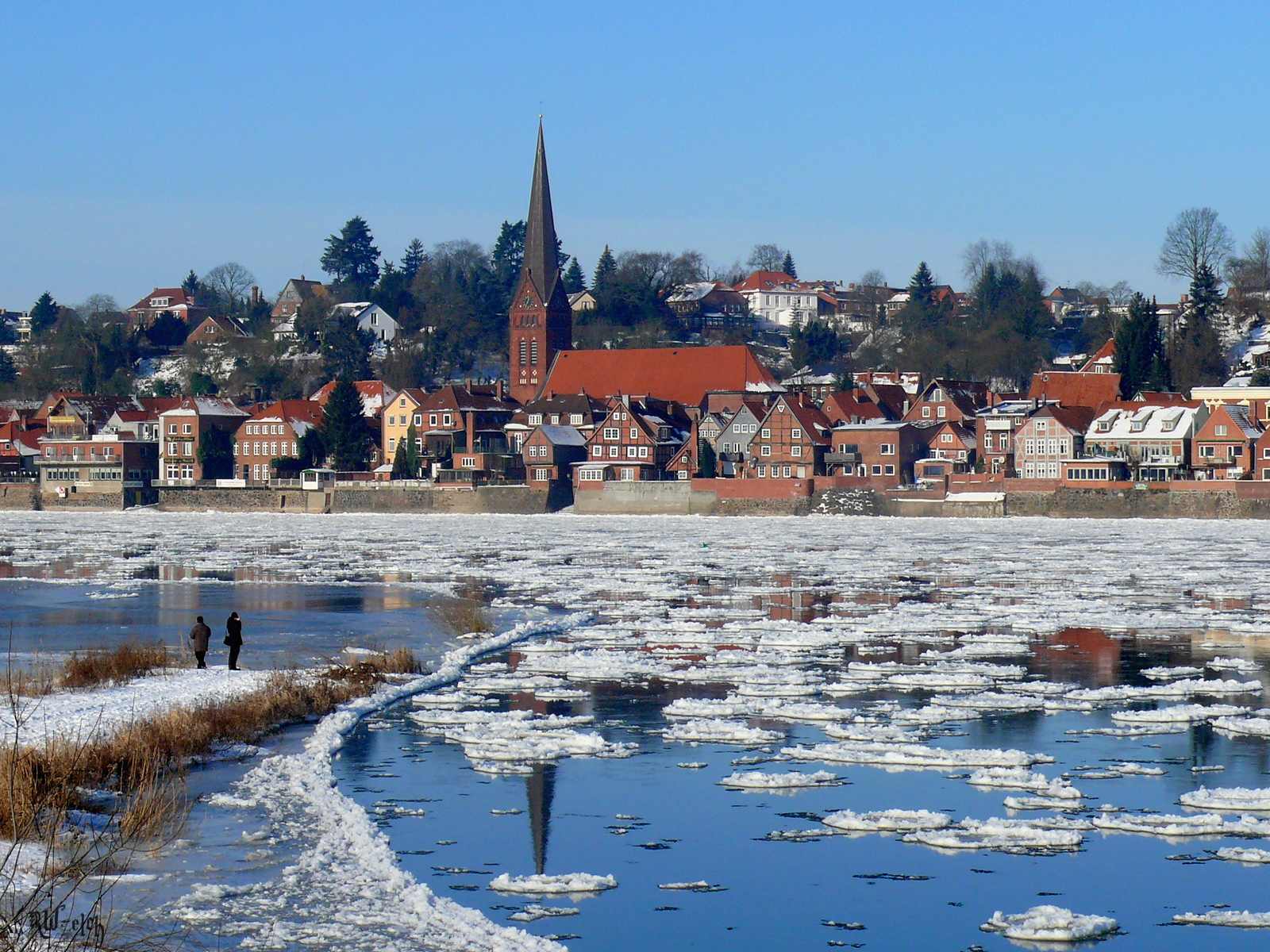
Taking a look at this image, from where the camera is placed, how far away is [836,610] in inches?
1098

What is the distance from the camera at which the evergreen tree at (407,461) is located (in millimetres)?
92875

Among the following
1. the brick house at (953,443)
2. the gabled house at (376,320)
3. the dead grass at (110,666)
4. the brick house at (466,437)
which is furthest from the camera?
the gabled house at (376,320)

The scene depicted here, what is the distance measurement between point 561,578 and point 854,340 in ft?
337

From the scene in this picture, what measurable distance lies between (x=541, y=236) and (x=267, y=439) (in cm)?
2224

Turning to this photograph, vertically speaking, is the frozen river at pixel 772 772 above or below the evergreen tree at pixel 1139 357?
below

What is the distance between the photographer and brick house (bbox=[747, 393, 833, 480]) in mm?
85062

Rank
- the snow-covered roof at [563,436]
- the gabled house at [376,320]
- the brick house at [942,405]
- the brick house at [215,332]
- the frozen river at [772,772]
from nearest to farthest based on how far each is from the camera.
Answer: the frozen river at [772,772] < the brick house at [942,405] < the snow-covered roof at [563,436] < the gabled house at [376,320] < the brick house at [215,332]

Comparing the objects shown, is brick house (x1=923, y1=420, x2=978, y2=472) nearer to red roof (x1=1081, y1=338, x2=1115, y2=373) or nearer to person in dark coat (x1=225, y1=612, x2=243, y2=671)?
red roof (x1=1081, y1=338, x2=1115, y2=373)

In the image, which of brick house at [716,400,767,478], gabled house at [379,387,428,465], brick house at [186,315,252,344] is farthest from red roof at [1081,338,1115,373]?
brick house at [186,315,252,344]

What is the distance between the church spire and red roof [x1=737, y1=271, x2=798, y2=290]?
45.7m

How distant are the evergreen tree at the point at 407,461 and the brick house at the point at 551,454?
613 cm

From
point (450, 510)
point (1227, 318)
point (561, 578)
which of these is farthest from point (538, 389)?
point (561, 578)

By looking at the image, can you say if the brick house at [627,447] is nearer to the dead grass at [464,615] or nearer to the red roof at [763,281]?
the dead grass at [464,615]

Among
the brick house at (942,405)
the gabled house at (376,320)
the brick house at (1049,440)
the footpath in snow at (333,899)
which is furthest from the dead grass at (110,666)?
the gabled house at (376,320)
